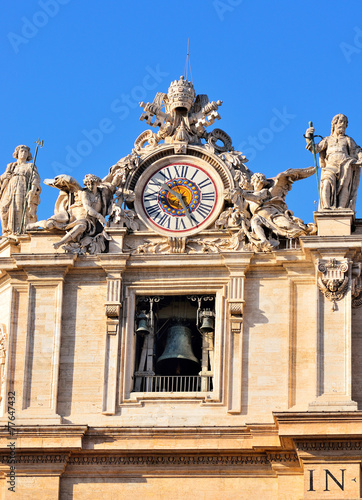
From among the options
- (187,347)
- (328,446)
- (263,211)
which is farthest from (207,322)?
(328,446)

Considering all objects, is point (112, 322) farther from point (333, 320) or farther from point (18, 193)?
point (333, 320)

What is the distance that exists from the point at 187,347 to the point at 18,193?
4.34m

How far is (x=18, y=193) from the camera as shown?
115ft

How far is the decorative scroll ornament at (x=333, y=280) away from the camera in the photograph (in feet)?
107

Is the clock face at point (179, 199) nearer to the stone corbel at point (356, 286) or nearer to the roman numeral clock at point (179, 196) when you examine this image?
the roman numeral clock at point (179, 196)

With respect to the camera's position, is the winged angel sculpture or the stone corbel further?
the winged angel sculpture

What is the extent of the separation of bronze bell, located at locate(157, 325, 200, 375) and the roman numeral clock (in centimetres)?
178

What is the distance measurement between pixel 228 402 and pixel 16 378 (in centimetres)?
364

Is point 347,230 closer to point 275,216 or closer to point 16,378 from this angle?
point 275,216

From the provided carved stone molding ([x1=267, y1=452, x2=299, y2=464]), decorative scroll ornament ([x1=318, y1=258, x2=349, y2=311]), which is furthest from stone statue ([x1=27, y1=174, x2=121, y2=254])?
carved stone molding ([x1=267, y1=452, x2=299, y2=464])

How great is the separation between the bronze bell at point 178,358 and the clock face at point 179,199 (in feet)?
5.91

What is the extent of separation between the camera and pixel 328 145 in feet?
112

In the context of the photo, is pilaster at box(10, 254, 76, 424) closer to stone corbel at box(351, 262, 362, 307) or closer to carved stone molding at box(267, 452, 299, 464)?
carved stone molding at box(267, 452, 299, 464)

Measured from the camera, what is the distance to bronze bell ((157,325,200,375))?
33438 mm
